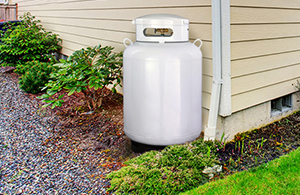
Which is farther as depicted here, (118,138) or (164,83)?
(118,138)

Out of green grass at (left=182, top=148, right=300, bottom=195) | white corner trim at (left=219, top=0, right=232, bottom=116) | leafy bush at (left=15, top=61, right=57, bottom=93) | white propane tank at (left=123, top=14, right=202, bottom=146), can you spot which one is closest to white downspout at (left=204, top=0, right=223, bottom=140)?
white corner trim at (left=219, top=0, right=232, bottom=116)

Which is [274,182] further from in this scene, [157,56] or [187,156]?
[157,56]

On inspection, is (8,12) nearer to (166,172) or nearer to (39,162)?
(39,162)

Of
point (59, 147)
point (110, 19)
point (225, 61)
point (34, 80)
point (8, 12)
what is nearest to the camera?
point (225, 61)

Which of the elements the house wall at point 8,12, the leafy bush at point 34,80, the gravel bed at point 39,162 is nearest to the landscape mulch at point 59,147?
the gravel bed at point 39,162

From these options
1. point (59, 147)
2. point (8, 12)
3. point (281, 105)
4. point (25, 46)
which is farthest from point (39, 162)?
point (8, 12)

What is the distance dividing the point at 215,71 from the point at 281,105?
136 cm

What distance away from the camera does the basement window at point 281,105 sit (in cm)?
376

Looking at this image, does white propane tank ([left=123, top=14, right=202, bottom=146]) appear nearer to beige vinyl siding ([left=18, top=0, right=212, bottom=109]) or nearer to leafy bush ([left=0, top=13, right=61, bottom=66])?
beige vinyl siding ([left=18, top=0, right=212, bottom=109])

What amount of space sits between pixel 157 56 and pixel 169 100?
405 mm

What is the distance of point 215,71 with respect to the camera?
9.52 feet

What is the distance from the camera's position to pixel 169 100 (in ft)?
9.07

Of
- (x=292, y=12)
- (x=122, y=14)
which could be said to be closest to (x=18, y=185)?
(x=122, y=14)

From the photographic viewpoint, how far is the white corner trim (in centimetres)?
279
